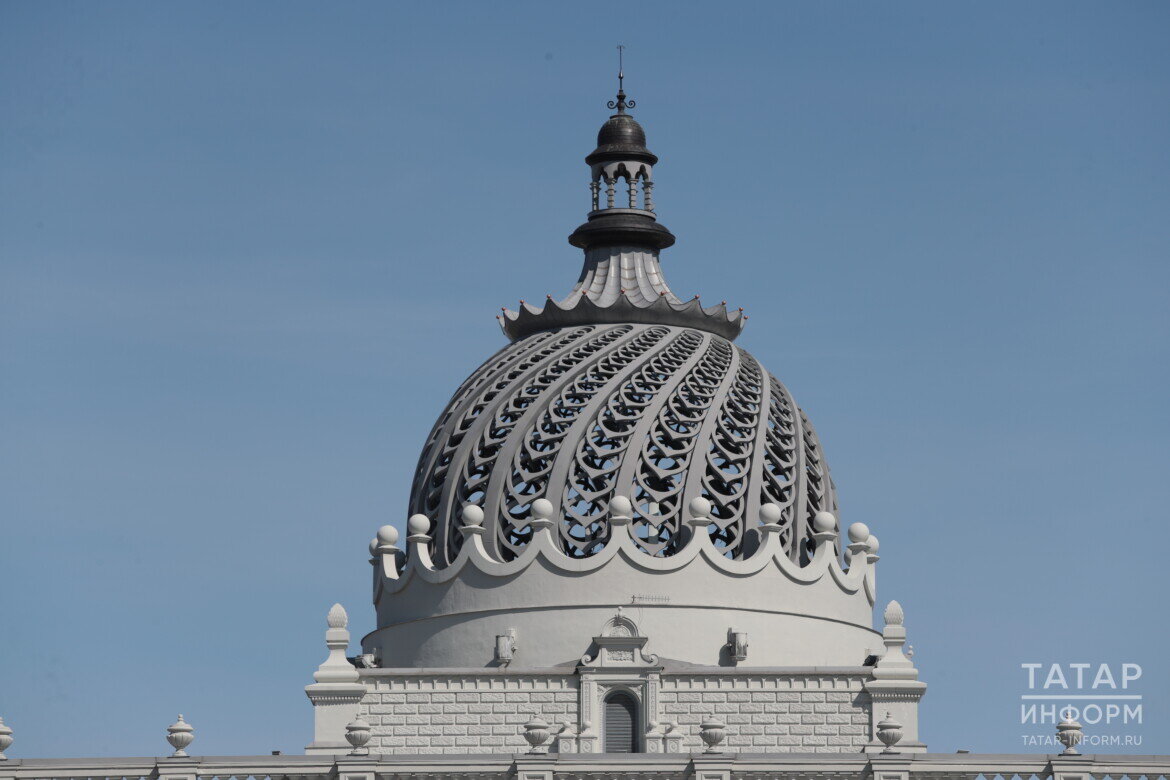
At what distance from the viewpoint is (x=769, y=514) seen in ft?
232

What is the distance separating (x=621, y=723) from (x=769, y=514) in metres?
6.08

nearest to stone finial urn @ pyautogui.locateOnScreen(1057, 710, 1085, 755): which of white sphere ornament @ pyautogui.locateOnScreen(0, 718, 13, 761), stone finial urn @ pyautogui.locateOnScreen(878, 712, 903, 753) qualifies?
stone finial urn @ pyautogui.locateOnScreen(878, 712, 903, 753)

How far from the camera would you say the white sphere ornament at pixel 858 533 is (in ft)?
239

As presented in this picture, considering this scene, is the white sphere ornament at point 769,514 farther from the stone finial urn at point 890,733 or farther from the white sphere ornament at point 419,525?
the stone finial urn at point 890,733

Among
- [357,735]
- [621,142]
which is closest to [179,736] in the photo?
[357,735]

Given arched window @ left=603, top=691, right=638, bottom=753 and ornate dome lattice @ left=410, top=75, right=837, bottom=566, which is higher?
ornate dome lattice @ left=410, top=75, right=837, bottom=566

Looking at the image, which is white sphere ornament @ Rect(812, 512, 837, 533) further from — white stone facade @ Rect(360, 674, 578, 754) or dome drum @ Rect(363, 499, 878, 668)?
white stone facade @ Rect(360, 674, 578, 754)

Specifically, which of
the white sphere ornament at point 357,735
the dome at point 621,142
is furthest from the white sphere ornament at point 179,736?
the dome at point 621,142

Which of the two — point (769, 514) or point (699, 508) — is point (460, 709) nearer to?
point (699, 508)

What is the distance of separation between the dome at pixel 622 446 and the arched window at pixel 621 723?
12.2 ft

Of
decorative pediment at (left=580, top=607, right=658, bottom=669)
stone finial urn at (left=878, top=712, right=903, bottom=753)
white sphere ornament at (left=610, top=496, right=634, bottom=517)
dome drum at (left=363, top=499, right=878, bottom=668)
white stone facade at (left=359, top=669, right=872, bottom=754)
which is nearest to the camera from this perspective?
stone finial urn at (left=878, top=712, right=903, bottom=753)

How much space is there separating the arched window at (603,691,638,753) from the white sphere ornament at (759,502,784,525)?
5.40 m

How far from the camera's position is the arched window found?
67.9 meters

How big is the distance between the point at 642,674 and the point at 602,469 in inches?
206
